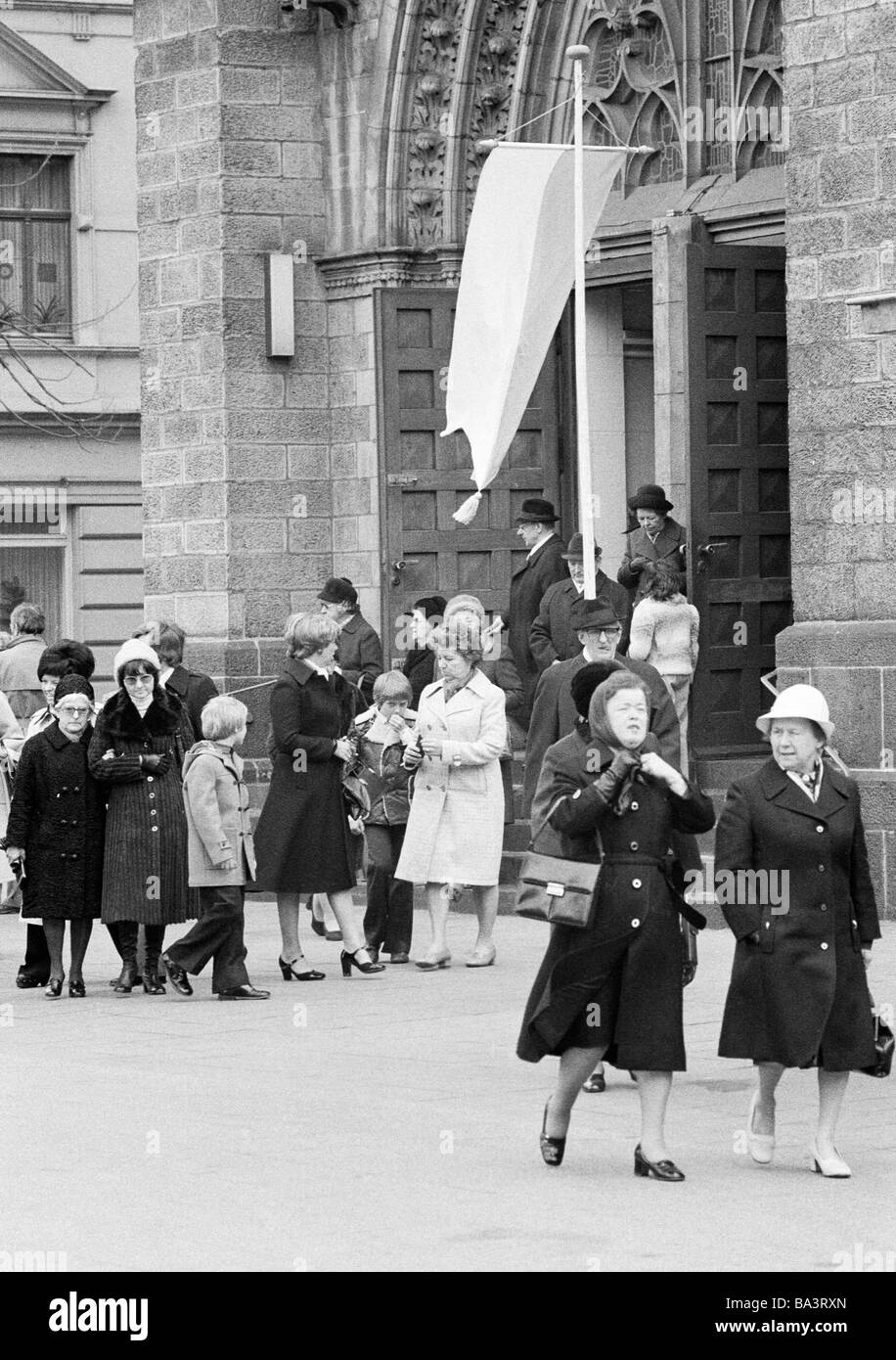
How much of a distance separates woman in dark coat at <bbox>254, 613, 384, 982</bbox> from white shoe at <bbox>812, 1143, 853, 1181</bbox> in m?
5.10

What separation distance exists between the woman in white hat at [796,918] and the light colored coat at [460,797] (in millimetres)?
4787

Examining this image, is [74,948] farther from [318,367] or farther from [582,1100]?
[318,367]

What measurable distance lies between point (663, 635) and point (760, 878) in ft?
22.5

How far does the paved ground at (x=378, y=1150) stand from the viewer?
6.77 m

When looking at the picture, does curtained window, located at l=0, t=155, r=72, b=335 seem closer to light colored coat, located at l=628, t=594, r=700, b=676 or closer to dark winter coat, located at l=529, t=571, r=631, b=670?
light colored coat, located at l=628, t=594, r=700, b=676

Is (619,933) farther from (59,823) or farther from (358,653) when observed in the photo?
(358,653)

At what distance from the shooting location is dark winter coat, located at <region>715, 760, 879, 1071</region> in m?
7.95

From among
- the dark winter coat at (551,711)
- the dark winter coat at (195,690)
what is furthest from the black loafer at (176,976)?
the dark winter coat at (195,690)

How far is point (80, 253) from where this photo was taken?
32.7 m

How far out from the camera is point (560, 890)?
7.98 metres

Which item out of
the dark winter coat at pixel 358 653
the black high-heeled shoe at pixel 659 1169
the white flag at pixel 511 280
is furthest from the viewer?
the dark winter coat at pixel 358 653

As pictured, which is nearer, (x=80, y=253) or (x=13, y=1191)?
(x=13, y=1191)

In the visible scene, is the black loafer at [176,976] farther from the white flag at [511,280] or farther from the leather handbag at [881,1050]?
the leather handbag at [881,1050]
